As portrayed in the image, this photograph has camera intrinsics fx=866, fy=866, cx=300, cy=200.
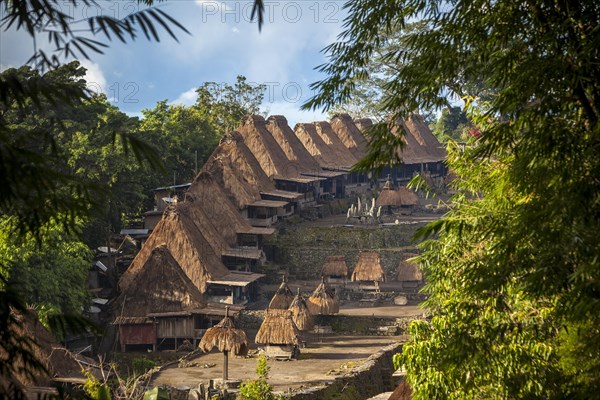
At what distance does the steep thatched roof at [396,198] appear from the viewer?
151ft

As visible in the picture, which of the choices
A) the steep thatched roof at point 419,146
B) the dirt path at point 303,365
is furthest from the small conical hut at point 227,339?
the steep thatched roof at point 419,146

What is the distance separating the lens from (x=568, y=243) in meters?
6.22

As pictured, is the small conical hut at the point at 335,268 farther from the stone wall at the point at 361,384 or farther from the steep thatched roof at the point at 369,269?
the stone wall at the point at 361,384

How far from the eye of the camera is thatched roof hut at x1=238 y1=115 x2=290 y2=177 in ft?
142

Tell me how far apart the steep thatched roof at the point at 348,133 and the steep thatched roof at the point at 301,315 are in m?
24.2

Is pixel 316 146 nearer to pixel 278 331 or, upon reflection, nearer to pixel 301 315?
pixel 301 315

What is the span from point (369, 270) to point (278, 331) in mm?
10259

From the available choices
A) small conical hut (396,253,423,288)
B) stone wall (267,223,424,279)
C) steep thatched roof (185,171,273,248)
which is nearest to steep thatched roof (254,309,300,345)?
steep thatched roof (185,171,273,248)

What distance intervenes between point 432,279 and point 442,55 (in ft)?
14.9

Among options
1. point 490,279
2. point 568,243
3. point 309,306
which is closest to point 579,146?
point 568,243

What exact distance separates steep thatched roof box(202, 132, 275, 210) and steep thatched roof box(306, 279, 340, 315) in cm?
817

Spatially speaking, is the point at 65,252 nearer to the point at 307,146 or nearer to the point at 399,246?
the point at 399,246

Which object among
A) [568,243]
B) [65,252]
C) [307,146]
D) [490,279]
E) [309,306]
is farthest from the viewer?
[307,146]

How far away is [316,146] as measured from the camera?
5050cm
